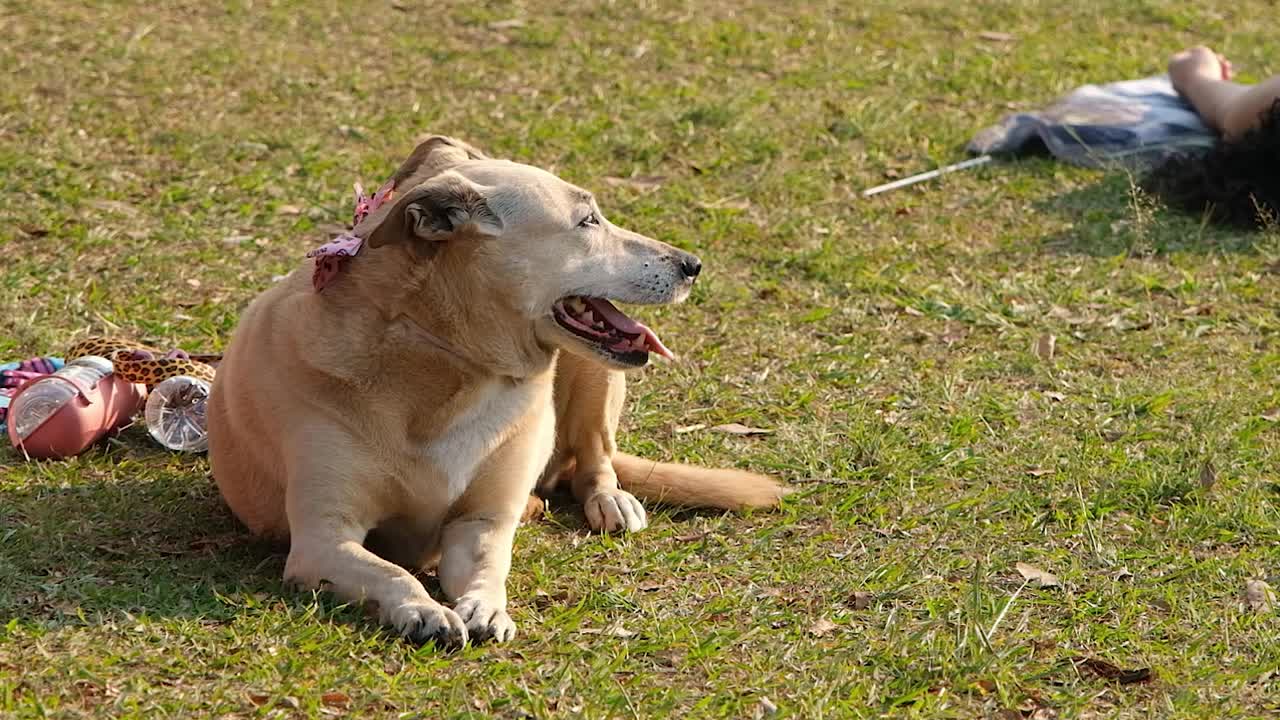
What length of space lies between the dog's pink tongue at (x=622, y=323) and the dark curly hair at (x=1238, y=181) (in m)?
4.19

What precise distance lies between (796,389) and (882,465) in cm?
80

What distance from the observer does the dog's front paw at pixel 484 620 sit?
3.95 m

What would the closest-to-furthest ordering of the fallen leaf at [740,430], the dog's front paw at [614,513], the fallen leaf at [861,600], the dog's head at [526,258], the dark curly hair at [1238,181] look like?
the dog's head at [526,258]
the fallen leaf at [861,600]
the dog's front paw at [614,513]
the fallen leaf at [740,430]
the dark curly hair at [1238,181]

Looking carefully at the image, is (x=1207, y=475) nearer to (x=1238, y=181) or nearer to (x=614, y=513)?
(x=614, y=513)

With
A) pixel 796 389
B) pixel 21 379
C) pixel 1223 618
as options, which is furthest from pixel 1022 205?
pixel 21 379

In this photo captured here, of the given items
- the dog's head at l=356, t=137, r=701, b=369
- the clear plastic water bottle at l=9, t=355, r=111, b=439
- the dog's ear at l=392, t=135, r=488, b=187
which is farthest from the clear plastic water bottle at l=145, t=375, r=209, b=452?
the dog's head at l=356, t=137, r=701, b=369

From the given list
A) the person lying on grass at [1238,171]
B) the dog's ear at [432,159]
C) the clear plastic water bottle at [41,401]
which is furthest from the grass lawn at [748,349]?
the dog's ear at [432,159]

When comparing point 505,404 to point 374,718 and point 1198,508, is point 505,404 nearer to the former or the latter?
point 374,718

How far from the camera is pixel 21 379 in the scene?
5.41 metres

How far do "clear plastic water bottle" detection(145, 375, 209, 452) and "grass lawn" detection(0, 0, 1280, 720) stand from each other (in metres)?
0.09

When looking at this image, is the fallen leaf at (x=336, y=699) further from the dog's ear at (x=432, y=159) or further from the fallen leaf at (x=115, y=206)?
the fallen leaf at (x=115, y=206)

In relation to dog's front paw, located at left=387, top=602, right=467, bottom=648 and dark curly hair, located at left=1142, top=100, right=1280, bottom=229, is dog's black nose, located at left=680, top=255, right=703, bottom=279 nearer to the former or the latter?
dog's front paw, located at left=387, top=602, right=467, bottom=648

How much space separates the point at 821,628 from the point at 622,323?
1025 mm

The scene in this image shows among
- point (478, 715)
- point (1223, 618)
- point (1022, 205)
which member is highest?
point (478, 715)
